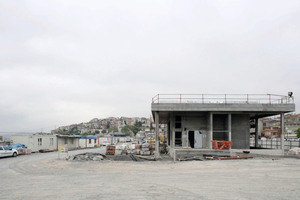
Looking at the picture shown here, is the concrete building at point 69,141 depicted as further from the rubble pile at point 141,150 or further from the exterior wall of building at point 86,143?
A: the rubble pile at point 141,150

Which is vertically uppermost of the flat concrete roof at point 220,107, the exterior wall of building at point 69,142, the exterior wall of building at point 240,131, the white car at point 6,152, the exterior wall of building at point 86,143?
the flat concrete roof at point 220,107

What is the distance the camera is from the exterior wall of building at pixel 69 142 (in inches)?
1862

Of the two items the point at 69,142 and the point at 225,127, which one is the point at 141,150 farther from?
the point at 69,142

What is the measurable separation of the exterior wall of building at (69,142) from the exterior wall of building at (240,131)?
1268 inches

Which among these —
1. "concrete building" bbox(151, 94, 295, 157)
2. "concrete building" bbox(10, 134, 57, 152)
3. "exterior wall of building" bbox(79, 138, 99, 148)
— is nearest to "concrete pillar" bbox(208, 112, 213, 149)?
"concrete building" bbox(151, 94, 295, 157)

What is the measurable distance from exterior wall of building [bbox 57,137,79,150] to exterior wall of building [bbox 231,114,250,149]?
32206 millimetres

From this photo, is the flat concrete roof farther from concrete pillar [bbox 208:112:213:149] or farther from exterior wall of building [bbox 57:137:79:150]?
exterior wall of building [bbox 57:137:79:150]

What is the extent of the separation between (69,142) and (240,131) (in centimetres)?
3585

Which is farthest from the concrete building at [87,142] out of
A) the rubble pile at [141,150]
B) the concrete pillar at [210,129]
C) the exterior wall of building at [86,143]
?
the concrete pillar at [210,129]

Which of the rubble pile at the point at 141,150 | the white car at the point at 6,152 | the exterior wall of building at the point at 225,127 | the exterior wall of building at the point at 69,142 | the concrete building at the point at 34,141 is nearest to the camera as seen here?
the exterior wall of building at the point at 225,127

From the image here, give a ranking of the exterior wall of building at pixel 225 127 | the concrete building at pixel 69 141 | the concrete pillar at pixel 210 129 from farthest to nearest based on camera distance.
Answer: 1. the concrete building at pixel 69 141
2. the exterior wall of building at pixel 225 127
3. the concrete pillar at pixel 210 129

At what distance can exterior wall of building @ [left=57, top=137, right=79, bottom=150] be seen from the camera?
4729cm

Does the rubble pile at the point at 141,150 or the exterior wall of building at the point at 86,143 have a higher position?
the rubble pile at the point at 141,150

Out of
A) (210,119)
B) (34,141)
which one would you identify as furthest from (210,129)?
(34,141)
